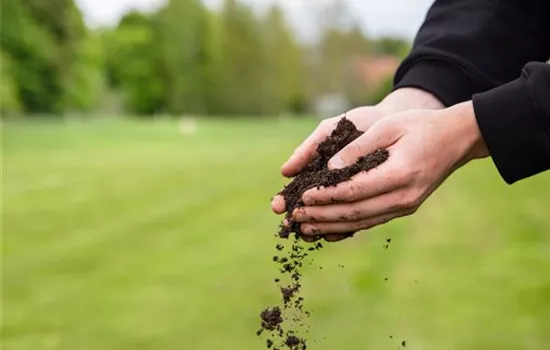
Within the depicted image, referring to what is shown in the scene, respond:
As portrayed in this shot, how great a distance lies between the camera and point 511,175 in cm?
209

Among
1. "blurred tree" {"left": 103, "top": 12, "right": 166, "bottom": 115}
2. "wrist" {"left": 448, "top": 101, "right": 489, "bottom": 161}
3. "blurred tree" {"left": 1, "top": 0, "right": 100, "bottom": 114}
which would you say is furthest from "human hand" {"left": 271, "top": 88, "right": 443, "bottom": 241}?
"blurred tree" {"left": 103, "top": 12, "right": 166, "bottom": 115}

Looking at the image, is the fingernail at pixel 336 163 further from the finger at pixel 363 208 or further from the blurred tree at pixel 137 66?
→ the blurred tree at pixel 137 66

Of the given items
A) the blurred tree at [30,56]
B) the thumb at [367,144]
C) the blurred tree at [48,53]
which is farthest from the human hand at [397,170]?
the blurred tree at [48,53]

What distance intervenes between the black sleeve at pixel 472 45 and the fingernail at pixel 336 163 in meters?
0.56

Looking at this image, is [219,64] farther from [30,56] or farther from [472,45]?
[472,45]

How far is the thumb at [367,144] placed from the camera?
6.73 ft

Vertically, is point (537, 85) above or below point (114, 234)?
above

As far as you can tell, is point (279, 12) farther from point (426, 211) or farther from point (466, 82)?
point (466, 82)

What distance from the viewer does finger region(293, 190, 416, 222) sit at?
2.01m

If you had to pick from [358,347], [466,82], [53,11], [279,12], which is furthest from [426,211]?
[279,12]

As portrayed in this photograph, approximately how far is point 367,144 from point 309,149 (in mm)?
266

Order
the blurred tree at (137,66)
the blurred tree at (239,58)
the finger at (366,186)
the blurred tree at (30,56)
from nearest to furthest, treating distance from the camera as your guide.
→ the finger at (366,186) → the blurred tree at (30,56) → the blurred tree at (239,58) → the blurred tree at (137,66)

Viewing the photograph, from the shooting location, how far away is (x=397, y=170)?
1961mm

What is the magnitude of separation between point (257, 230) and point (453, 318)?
13.1 ft
